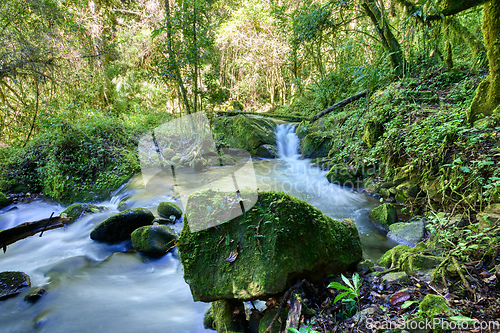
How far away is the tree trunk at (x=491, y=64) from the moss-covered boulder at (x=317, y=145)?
15.4 feet

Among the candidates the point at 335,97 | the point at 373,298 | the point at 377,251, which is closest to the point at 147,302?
the point at 373,298

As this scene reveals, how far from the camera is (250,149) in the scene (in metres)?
10.4

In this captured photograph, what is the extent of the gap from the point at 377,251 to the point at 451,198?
1.38 meters

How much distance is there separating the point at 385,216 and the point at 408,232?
0.54 m

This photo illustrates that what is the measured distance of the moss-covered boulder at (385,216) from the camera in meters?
4.27

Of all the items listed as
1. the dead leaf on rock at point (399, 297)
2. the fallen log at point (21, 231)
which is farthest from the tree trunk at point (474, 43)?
the fallen log at point (21, 231)

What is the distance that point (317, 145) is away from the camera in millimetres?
8805

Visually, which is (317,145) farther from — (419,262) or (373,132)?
(419,262)

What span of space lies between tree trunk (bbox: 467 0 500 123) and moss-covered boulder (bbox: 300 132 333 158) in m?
4.70

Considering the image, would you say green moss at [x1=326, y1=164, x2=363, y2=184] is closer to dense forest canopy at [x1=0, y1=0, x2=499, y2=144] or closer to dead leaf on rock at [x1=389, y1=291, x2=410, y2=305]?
dense forest canopy at [x1=0, y1=0, x2=499, y2=144]

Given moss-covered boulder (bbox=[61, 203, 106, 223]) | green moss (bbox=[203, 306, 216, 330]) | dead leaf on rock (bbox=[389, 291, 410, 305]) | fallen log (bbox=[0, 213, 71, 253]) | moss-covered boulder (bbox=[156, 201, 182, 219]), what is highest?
fallen log (bbox=[0, 213, 71, 253])

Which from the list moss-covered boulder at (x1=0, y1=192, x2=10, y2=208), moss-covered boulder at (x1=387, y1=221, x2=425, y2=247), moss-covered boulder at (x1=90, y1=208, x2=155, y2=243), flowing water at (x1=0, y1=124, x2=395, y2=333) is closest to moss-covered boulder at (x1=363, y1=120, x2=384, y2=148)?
flowing water at (x1=0, y1=124, x2=395, y2=333)

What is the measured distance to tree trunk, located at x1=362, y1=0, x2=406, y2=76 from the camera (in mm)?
7059

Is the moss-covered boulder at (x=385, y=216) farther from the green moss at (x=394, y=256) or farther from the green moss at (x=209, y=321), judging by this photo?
the green moss at (x=209, y=321)
